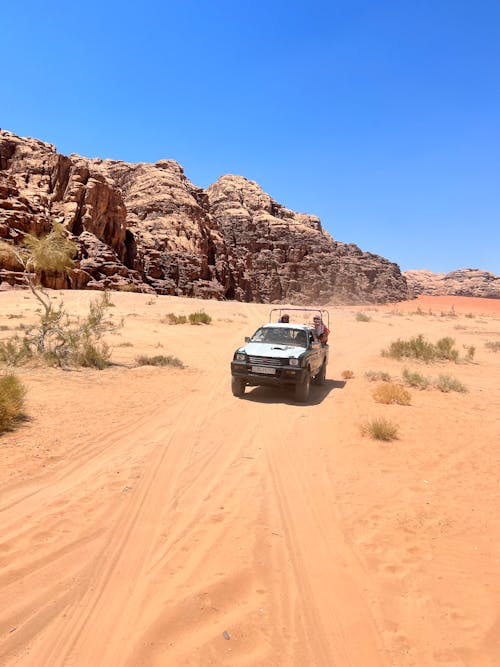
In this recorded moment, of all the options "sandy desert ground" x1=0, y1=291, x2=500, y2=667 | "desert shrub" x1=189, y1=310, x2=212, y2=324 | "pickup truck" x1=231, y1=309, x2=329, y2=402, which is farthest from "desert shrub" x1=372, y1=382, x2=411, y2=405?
"desert shrub" x1=189, y1=310, x2=212, y2=324

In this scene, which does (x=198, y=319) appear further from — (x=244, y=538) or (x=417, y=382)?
(x=244, y=538)

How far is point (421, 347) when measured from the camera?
1738 cm

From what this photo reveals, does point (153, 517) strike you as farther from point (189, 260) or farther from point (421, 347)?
point (189, 260)

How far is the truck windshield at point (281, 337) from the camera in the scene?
10316 mm

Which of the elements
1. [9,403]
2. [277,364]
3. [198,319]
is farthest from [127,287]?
[9,403]

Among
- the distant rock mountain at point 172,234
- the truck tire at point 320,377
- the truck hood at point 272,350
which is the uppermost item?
the distant rock mountain at point 172,234

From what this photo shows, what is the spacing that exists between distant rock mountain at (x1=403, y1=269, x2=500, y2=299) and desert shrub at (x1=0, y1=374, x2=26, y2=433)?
103206 millimetres

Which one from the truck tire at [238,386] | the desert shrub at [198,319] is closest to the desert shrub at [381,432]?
the truck tire at [238,386]

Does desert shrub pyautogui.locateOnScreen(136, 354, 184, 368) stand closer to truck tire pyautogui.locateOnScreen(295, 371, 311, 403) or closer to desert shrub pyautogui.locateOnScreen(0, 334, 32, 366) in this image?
desert shrub pyautogui.locateOnScreen(0, 334, 32, 366)

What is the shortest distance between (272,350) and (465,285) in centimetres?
12361

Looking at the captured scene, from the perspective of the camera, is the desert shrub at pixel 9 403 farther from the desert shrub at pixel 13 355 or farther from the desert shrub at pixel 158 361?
the desert shrub at pixel 158 361

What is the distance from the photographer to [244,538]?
388 cm

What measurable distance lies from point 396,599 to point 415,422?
5.40m

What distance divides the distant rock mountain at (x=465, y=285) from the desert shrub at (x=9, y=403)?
103 metres
